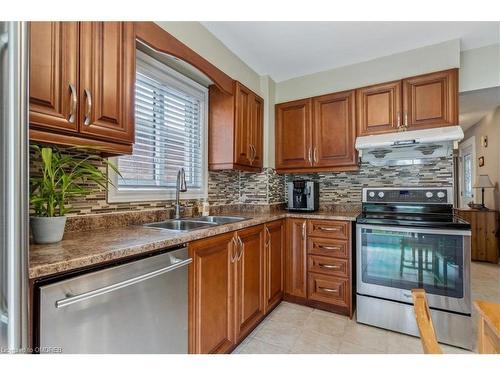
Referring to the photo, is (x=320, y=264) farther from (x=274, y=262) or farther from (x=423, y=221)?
(x=423, y=221)

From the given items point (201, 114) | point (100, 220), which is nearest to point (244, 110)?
point (201, 114)

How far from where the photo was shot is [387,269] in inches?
81.2

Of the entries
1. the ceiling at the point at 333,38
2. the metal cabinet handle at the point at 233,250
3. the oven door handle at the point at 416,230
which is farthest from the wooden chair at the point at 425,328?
the ceiling at the point at 333,38

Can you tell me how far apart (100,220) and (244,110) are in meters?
1.64

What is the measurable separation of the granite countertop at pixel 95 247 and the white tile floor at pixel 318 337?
0.97 m

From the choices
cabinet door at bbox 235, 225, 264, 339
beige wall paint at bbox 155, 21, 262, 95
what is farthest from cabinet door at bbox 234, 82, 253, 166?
cabinet door at bbox 235, 225, 264, 339

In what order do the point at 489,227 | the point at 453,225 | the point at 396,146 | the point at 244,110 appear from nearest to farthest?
the point at 453,225 → the point at 396,146 → the point at 244,110 → the point at 489,227

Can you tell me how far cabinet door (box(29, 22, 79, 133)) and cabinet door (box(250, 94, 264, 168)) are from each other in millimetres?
1720

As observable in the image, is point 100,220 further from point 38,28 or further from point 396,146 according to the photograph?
point 396,146

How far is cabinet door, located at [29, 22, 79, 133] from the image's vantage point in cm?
95

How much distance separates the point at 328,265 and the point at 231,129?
Answer: 5.10 ft

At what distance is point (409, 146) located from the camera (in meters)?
2.30

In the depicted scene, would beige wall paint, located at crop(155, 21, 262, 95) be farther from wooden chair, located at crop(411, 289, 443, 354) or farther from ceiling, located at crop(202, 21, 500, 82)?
wooden chair, located at crop(411, 289, 443, 354)

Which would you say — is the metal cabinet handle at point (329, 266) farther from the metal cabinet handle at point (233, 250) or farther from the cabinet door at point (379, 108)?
the cabinet door at point (379, 108)
